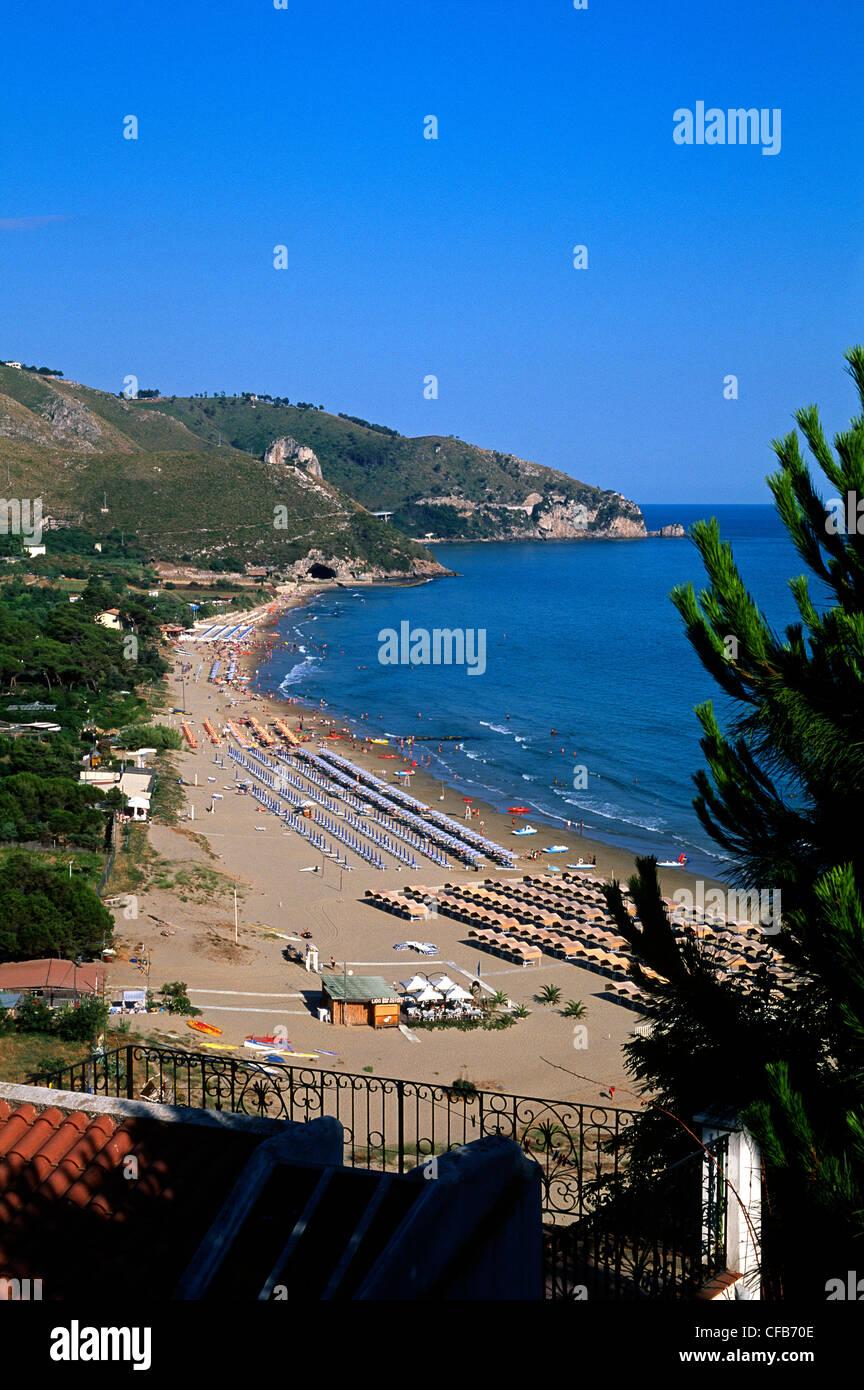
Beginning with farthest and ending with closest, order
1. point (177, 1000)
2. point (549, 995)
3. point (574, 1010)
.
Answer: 1. point (549, 995)
2. point (574, 1010)
3. point (177, 1000)

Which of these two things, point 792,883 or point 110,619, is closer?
point 792,883

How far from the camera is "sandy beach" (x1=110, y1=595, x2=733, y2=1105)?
17375 millimetres

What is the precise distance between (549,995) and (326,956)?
4391 mm

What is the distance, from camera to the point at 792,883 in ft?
20.5

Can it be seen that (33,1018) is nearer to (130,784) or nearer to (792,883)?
(792,883)

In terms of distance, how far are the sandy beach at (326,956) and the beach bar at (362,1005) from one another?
24 cm

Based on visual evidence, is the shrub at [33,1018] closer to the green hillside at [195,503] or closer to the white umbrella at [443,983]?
the white umbrella at [443,983]

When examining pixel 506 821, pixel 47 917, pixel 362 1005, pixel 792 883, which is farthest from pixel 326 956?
pixel 792 883

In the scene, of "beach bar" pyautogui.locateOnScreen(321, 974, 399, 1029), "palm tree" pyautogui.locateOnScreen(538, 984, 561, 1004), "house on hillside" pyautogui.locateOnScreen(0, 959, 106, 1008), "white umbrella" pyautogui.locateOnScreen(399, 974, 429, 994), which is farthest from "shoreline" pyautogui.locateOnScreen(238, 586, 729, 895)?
"house on hillside" pyautogui.locateOnScreen(0, 959, 106, 1008)

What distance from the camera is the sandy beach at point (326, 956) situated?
1738 centimetres

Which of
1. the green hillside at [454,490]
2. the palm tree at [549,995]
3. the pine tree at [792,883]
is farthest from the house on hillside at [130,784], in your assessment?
the green hillside at [454,490]

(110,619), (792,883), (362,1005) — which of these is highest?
(110,619)
